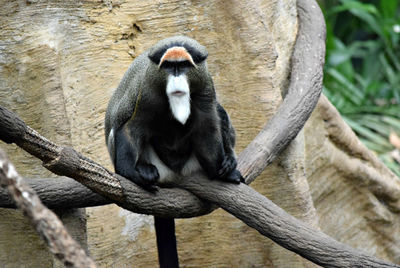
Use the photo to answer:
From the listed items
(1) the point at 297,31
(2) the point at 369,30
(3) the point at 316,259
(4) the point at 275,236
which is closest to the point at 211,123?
(4) the point at 275,236

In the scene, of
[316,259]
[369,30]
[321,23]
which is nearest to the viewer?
[316,259]

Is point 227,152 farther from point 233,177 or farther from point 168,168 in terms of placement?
point 168,168

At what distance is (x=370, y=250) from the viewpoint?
5742 millimetres

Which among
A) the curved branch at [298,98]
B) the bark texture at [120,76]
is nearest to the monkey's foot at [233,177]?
the curved branch at [298,98]

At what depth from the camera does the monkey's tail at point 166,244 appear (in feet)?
12.2

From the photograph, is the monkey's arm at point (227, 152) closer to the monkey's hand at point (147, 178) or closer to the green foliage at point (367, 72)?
the monkey's hand at point (147, 178)

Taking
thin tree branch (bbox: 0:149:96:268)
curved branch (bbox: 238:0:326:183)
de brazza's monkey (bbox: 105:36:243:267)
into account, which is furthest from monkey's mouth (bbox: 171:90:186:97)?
thin tree branch (bbox: 0:149:96:268)

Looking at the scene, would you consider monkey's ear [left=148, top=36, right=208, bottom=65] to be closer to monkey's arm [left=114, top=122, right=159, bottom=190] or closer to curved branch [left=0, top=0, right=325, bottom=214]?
monkey's arm [left=114, top=122, right=159, bottom=190]

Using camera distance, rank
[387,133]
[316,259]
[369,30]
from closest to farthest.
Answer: [316,259]
[387,133]
[369,30]

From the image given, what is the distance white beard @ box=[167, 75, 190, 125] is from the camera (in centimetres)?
322

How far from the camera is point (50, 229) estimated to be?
202 centimetres

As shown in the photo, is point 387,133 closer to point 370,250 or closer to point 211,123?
point 370,250

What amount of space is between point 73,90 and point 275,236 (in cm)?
177

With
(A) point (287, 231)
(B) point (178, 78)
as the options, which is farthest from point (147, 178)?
(A) point (287, 231)
